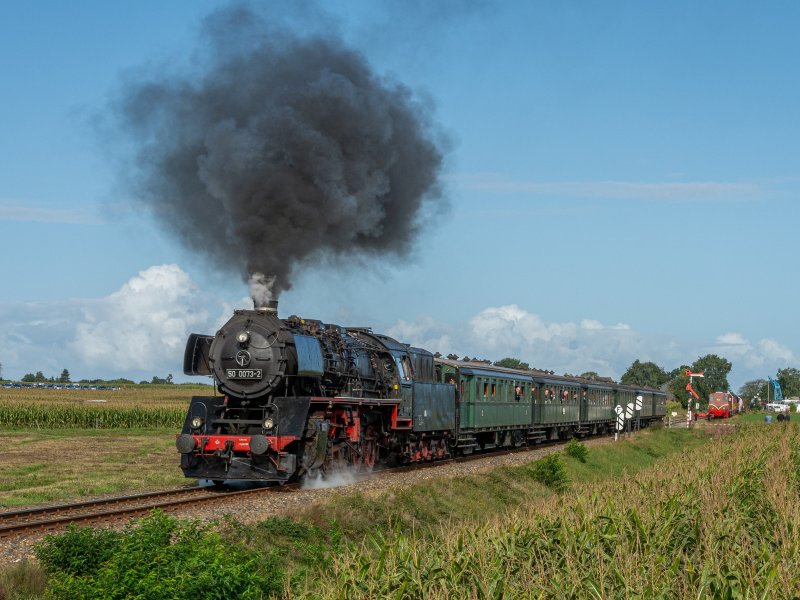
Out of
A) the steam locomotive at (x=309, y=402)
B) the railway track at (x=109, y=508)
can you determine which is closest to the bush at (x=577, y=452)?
the steam locomotive at (x=309, y=402)

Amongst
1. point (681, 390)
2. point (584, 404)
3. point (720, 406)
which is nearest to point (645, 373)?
point (681, 390)

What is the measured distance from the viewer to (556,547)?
33.6ft

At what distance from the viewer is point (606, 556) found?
30.7 ft

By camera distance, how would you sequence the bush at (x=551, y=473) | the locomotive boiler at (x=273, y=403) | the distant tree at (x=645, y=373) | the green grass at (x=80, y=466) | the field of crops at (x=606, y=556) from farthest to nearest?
1. the distant tree at (x=645, y=373)
2. the bush at (x=551, y=473)
3. the green grass at (x=80, y=466)
4. the locomotive boiler at (x=273, y=403)
5. the field of crops at (x=606, y=556)

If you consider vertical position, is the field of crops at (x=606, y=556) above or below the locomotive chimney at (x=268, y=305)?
below

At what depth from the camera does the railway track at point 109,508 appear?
1385 centimetres

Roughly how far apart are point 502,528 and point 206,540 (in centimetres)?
361

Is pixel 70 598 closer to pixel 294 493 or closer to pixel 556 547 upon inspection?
pixel 556 547

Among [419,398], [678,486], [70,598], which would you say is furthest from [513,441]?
[70,598]

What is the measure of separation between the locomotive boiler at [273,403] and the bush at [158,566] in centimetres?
688

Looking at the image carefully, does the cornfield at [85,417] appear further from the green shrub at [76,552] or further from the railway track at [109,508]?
the green shrub at [76,552]

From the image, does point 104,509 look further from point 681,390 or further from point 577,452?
point 681,390

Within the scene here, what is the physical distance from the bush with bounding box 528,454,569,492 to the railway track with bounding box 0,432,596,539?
7.92 metres

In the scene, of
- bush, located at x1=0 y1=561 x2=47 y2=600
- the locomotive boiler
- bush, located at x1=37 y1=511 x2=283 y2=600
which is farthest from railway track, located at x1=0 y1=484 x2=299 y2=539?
bush, located at x1=0 y1=561 x2=47 y2=600
